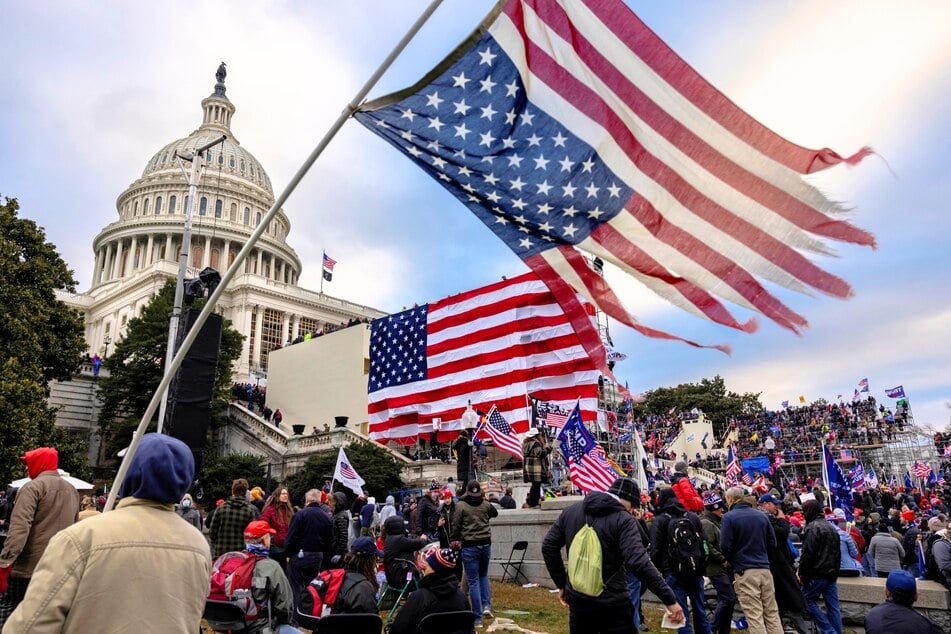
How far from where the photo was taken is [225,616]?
541cm

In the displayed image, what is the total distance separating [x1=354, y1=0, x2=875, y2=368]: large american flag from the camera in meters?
6.38

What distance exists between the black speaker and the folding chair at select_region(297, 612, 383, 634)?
18.5ft

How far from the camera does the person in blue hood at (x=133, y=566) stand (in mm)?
2420

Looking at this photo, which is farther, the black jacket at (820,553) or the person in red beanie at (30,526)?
the black jacket at (820,553)

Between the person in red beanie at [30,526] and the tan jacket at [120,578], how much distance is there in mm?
3968

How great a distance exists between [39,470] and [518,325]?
1487cm

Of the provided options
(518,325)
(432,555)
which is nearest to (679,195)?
(432,555)

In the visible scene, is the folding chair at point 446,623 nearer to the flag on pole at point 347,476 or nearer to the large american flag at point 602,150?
the large american flag at point 602,150

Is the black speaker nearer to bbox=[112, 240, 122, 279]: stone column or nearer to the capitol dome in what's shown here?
the capitol dome

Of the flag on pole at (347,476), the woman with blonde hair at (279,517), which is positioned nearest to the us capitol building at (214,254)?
the flag on pole at (347,476)

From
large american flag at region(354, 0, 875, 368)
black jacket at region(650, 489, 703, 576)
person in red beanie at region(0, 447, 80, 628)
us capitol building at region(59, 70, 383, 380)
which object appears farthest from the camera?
us capitol building at region(59, 70, 383, 380)

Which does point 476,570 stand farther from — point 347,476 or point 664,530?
point 347,476

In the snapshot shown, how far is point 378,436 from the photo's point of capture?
77.9 ft

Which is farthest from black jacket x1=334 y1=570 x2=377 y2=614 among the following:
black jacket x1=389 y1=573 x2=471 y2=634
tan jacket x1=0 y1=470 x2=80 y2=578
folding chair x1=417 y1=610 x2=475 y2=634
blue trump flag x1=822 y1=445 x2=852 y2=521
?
blue trump flag x1=822 y1=445 x2=852 y2=521
